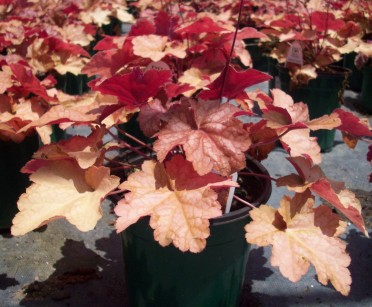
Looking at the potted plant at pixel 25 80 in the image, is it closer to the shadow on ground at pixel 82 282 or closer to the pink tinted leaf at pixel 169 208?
the shadow on ground at pixel 82 282

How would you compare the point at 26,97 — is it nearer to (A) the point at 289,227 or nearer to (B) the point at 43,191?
(B) the point at 43,191

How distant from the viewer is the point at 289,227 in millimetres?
956

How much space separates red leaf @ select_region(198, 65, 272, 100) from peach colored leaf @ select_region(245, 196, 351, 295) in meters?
0.29

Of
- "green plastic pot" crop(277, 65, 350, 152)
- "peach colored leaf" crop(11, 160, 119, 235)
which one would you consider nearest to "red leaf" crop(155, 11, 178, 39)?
"peach colored leaf" crop(11, 160, 119, 235)

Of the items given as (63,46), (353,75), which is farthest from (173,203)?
(353,75)

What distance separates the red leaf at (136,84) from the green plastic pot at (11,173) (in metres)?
0.79

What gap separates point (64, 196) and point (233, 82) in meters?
0.48

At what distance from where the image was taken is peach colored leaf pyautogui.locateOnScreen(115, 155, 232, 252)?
826 mm

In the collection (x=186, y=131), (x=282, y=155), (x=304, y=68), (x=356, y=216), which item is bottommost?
(x=282, y=155)

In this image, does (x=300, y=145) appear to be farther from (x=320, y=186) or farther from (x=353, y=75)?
(x=353, y=75)

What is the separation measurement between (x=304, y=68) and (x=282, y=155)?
536 mm

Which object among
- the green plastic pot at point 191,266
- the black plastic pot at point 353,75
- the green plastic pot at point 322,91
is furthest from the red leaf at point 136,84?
the black plastic pot at point 353,75

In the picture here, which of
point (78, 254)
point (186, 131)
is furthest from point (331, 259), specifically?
point (78, 254)

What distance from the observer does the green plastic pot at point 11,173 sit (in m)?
1.57
